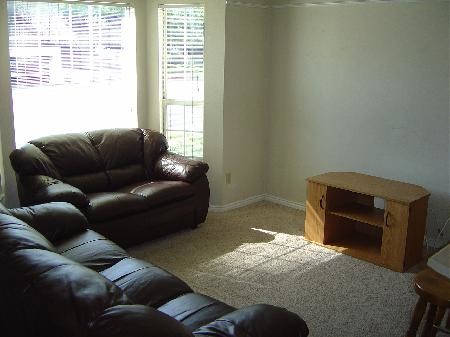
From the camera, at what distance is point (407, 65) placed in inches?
169

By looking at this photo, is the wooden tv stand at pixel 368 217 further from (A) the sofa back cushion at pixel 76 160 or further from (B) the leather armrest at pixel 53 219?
(B) the leather armrest at pixel 53 219

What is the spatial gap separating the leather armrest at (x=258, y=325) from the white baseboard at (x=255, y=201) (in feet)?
10.6

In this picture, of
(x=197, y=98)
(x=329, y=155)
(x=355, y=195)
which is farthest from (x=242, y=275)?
(x=197, y=98)

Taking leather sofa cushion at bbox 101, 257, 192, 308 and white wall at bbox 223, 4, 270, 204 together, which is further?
white wall at bbox 223, 4, 270, 204

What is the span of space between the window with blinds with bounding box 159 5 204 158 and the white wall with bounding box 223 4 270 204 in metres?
0.31

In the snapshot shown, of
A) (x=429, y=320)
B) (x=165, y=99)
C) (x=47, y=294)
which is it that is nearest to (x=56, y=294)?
(x=47, y=294)

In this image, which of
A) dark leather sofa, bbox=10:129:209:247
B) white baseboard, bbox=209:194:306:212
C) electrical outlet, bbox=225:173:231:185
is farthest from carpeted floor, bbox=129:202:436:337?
electrical outlet, bbox=225:173:231:185

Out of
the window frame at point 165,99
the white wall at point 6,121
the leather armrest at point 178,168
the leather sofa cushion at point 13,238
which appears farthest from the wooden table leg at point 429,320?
the white wall at point 6,121

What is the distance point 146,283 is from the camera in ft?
8.29

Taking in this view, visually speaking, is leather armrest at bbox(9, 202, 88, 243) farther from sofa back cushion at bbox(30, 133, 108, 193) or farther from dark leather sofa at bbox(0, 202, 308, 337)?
sofa back cushion at bbox(30, 133, 108, 193)

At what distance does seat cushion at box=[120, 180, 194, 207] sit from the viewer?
418 cm

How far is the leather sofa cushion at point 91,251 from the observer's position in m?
2.82

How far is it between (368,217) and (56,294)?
3.05 m

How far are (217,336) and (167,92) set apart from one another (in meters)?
3.83
